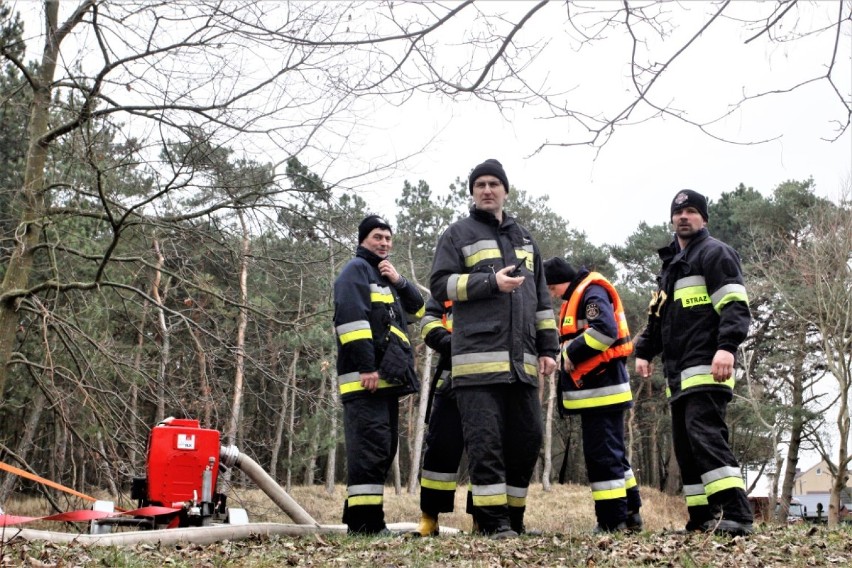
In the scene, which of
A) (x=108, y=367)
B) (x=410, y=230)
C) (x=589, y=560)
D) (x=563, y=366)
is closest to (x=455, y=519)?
(x=108, y=367)

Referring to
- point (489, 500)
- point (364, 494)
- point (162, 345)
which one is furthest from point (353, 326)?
point (162, 345)

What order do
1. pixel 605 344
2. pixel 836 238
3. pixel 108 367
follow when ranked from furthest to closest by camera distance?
pixel 836 238, pixel 108 367, pixel 605 344

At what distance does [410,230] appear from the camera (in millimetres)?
35469

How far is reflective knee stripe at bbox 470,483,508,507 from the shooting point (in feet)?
17.9

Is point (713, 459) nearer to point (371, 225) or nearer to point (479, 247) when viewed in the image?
point (479, 247)

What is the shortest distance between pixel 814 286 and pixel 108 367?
21.0m

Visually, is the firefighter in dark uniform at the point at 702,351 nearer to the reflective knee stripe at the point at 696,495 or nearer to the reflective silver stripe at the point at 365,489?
the reflective knee stripe at the point at 696,495

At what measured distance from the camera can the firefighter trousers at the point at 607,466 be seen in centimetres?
628

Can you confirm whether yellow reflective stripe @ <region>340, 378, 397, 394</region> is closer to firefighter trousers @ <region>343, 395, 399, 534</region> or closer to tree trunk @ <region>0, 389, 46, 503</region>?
firefighter trousers @ <region>343, 395, 399, 534</region>

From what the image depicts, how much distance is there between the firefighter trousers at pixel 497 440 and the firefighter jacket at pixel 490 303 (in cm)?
13

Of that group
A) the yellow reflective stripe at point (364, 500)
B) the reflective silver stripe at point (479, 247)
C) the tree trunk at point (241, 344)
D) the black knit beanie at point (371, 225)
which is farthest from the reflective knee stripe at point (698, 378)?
the tree trunk at point (241, 344)

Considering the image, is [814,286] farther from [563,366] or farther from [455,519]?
[563,366]

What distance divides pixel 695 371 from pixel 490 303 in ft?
4.65

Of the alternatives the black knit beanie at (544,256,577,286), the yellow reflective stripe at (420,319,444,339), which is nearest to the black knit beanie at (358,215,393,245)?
the yellow reflective stripe at (420,319,444,339)
